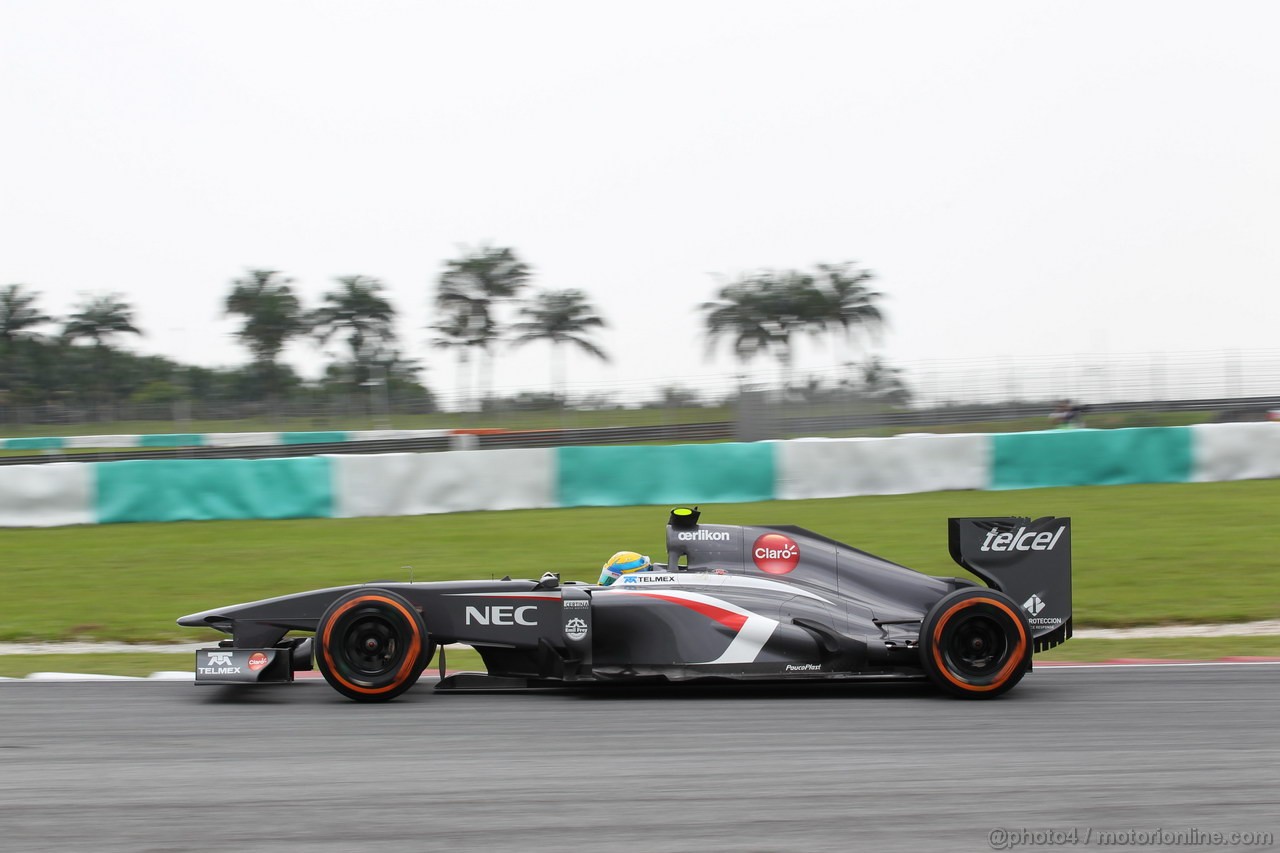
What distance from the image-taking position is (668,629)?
5695 mm

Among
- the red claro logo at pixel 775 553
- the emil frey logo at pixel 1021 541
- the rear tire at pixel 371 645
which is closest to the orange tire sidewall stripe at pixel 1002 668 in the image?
the emil frey logo at pixel 1021 541

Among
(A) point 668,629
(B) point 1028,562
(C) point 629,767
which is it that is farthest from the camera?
(B) point 1028,562

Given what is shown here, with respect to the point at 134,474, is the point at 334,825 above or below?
below

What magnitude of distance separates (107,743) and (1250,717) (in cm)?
510

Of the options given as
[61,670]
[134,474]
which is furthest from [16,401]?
[61,670]

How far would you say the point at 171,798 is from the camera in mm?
4234

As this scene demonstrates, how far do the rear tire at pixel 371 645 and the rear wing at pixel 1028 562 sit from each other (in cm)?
276

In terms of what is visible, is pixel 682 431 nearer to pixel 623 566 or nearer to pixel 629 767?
pixel 623 566

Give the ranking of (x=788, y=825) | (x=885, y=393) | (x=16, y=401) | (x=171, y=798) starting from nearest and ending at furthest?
(x=788, y=825) < (x=171, y=798) < (x=885, y=393) < (x=16, y=401)

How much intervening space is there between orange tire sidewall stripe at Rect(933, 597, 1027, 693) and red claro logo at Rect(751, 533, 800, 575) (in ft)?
2.80

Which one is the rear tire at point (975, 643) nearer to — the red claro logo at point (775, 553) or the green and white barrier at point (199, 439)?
the red claro logo at point (775, 553)

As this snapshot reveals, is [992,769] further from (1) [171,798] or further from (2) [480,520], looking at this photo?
(2) [480,520]

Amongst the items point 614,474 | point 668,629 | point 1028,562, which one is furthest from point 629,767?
point 614,474

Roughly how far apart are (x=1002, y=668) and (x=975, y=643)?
169 mm
